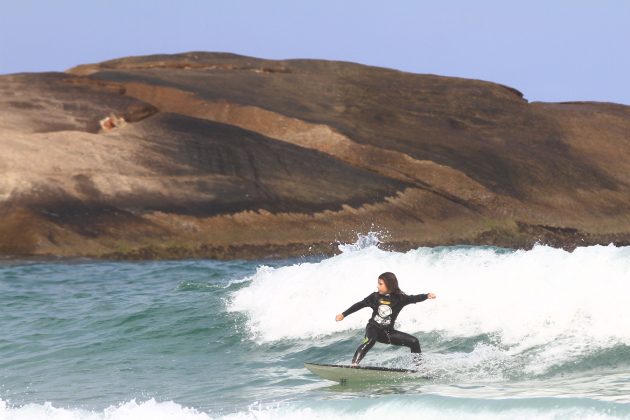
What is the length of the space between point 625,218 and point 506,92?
1137cm

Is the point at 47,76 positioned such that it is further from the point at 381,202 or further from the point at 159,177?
the point at 381,202

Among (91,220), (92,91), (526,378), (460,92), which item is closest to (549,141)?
(460,92)

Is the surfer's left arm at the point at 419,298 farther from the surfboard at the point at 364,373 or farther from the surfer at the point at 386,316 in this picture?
the surfboard at the point at 364,373

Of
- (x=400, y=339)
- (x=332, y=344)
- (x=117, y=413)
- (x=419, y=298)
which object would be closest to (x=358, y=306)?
(x=400, y=339)

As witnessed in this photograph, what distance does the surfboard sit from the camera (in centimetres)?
1516

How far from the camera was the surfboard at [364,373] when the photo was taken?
1516 centimetres

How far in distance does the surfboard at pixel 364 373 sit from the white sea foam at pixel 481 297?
169cm

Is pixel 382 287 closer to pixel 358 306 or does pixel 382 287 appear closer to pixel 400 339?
pixel 358 306

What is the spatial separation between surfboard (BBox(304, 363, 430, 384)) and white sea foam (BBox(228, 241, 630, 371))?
1.69m

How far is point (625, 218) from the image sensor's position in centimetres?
4741

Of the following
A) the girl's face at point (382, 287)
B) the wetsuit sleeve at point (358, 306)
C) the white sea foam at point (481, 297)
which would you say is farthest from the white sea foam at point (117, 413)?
the white sea foam at point (481, 297)

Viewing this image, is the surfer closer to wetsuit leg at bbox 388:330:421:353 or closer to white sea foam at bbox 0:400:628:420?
wetsuit leg at bbox 388:330:421:353

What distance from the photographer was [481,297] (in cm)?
1919

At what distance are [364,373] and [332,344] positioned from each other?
3929 millimetres
